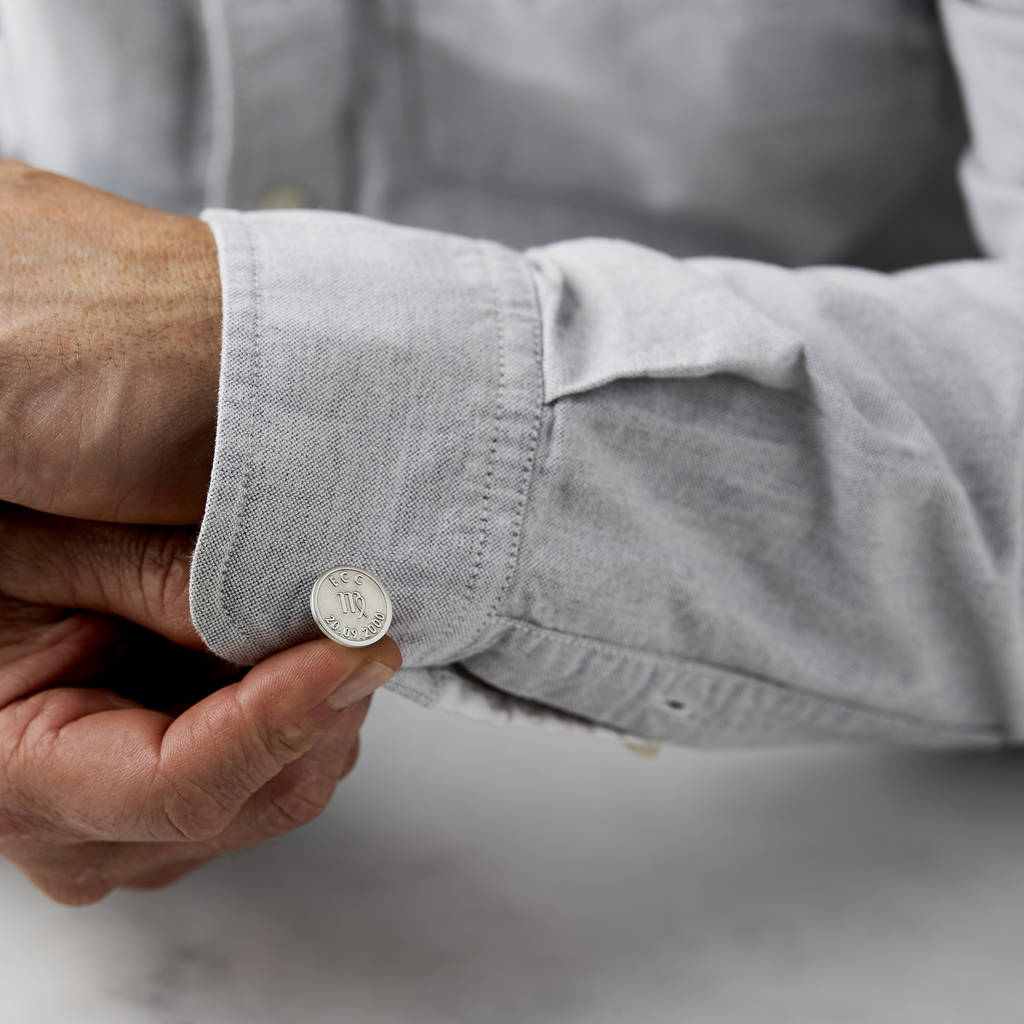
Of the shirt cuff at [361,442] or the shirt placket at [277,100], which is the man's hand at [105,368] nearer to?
the shirt cuff at [361,442]

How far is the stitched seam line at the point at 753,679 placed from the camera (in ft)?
1.45

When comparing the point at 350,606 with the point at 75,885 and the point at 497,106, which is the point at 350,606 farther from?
the point at 497,106

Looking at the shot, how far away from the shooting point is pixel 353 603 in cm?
39

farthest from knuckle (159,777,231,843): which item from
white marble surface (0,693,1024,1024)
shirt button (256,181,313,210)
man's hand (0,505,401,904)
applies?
shirt button (256,181,313,210)

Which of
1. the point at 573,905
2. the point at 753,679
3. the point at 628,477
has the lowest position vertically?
the point at 573,905

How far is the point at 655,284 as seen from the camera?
47 centimetres

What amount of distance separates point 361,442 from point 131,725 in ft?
0.48

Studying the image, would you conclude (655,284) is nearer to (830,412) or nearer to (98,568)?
(830,412)

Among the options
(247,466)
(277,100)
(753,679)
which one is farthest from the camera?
(277,100)

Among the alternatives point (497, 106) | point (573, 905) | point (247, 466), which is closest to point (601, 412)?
point (247, 466)

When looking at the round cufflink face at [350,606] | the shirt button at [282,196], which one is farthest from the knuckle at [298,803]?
the shirt button at [282,196]

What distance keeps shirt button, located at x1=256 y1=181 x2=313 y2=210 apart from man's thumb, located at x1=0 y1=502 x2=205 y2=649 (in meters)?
0.40

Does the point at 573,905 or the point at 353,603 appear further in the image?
the point at 573,905

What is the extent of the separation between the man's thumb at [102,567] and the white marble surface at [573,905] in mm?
156
